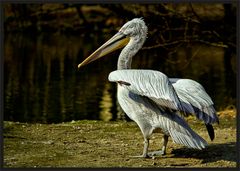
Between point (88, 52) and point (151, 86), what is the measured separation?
46.8ft

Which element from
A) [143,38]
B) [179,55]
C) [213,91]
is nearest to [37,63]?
[179,55]

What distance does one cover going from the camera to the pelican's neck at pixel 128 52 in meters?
7.70

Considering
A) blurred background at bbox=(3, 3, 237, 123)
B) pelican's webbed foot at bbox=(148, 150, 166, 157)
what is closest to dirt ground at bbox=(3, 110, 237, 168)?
pelican's webbed foot at bbox=(148, 150, 166, 157)

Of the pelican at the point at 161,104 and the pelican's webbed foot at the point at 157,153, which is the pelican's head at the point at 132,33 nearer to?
the pelican at the point at 161,104

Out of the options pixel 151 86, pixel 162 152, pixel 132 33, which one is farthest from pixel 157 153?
pixel 132 33

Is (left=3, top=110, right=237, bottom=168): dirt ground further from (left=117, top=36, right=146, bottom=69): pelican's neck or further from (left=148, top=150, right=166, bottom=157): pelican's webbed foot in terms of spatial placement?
(left=117, top=36, right=146, bottom=69): pelican's neck

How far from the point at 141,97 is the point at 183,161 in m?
0.85

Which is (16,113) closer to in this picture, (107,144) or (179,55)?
(107,144)

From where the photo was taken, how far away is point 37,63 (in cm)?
1992

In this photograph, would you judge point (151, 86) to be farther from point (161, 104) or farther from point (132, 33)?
point (132, 33)

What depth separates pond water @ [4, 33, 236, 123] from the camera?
1255 cm

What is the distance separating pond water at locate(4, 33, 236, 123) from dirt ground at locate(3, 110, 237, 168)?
2289 mm

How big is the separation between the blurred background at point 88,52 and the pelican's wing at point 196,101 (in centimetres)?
259

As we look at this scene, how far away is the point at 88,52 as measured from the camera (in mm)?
21188
